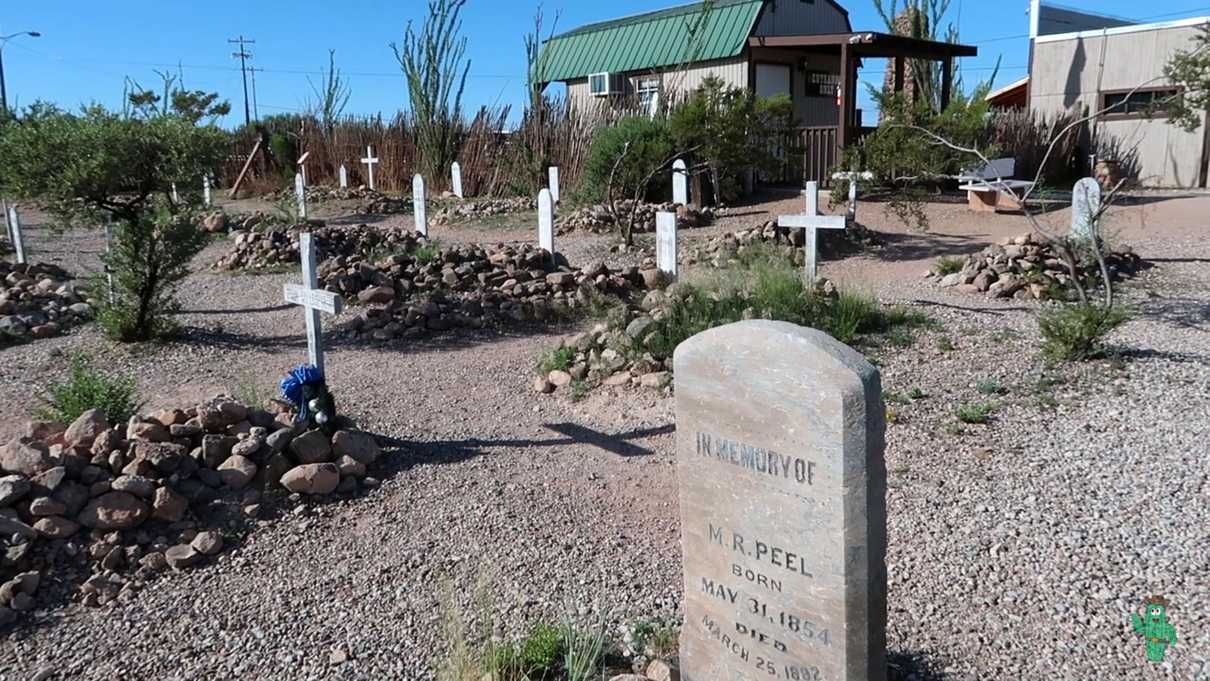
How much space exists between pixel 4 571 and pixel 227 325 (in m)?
6.07

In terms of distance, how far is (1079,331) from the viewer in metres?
6.89

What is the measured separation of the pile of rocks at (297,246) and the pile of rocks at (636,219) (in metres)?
3.30

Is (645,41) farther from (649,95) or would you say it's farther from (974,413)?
(974,413)

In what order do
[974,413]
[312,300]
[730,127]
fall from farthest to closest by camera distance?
[730,127] < [312,300] < [974,413]

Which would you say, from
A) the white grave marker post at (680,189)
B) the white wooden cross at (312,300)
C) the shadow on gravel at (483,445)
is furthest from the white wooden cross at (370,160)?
the shadow on gravel at (483,445)

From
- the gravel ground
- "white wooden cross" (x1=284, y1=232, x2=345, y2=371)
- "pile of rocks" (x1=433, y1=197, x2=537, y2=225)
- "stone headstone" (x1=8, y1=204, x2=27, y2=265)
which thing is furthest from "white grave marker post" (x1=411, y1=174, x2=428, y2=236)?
"white wooden cross" (x1=284, y1=232, x2=345, y2=371)

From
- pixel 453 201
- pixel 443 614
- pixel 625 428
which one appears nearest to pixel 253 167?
pixel 453 201

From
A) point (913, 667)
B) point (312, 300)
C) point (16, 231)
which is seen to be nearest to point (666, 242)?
point (312, 300)

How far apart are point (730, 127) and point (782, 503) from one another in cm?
1300

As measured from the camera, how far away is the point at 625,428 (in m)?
6.30

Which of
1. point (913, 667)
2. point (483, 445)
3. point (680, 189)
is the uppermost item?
point (680, 189)

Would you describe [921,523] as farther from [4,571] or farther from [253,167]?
A: [253,167]

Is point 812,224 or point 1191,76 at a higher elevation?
point 1191,76

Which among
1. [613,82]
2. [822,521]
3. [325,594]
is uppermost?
[613,82]
